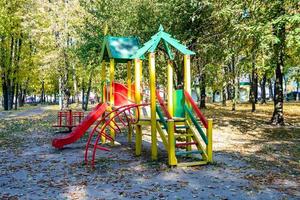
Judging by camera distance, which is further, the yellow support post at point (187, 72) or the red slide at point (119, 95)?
the red slide at point (119, 95)

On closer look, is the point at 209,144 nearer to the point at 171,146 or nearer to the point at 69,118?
the point at 171,146

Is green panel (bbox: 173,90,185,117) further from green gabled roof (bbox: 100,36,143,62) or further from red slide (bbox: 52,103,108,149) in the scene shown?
green gabled roof (bbox: 100,36,143,62)

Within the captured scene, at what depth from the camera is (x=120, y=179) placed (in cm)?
828

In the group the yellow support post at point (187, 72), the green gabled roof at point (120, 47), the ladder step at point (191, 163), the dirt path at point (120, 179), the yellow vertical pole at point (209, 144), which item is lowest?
the dirt path at point (120, 179)

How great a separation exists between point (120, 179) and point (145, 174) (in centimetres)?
75

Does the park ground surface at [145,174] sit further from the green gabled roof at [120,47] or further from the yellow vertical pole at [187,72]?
the green gabled roof at [120,47]

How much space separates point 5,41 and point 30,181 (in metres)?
32.4

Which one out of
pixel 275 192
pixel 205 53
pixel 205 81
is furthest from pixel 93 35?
pixel 275 192

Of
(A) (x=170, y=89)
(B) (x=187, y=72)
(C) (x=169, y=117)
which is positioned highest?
(B) (x=187, y=72)

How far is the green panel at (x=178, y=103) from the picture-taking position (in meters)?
11.0

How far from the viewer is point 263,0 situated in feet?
49.3

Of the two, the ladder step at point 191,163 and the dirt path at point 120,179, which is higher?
the ladder step at point 191,163

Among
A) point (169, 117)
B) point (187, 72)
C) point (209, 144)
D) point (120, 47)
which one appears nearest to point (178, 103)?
point (169, 117)

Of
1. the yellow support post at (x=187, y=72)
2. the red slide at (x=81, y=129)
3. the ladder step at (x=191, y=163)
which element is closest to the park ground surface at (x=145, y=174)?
the ladder step at (x=191, y=163)
